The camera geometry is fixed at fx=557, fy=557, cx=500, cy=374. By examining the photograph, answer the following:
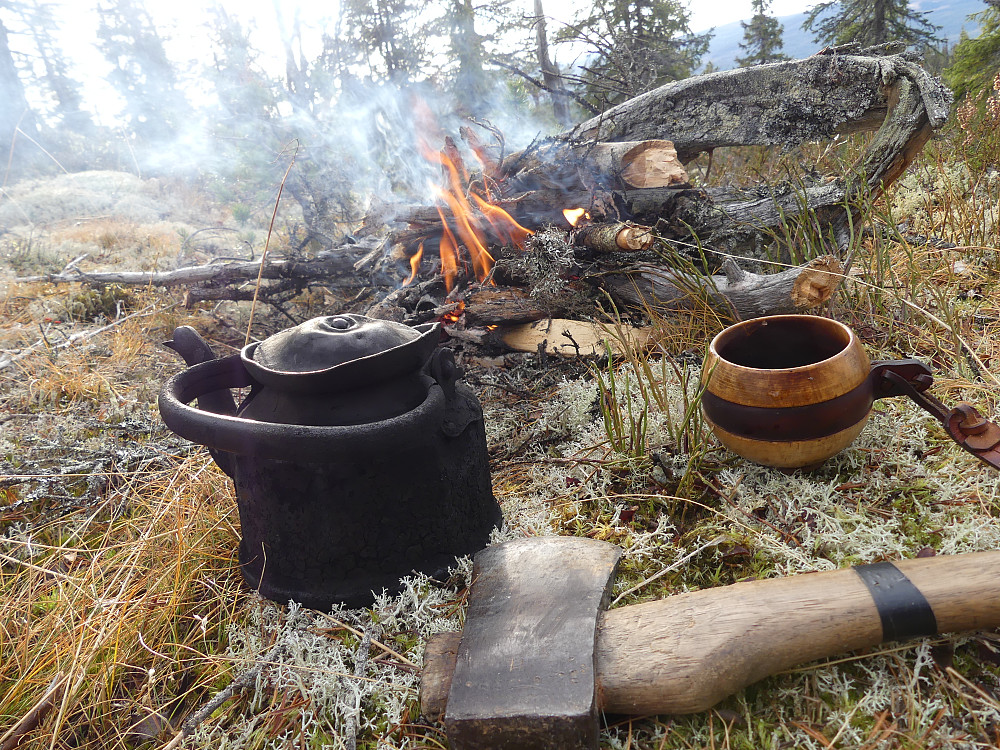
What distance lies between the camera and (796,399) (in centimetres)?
181

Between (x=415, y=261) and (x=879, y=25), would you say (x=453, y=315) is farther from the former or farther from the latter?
(x=879, y=25)

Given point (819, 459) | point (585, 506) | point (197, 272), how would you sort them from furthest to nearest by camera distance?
point (197, 272)
point (585, 506)
point (819, 459)

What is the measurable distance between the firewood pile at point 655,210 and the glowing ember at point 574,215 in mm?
10

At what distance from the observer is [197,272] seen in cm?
510

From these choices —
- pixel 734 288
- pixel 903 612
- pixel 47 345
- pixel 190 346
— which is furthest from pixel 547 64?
pixel 903 612

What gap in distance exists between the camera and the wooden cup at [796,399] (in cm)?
181

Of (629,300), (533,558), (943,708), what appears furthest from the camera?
(629,300)

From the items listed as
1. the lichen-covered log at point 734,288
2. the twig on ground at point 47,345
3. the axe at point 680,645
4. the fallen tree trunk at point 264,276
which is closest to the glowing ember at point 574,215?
the lichen-covered log at point 734,288

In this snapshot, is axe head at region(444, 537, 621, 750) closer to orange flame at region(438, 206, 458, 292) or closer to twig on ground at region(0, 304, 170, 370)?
orange flame at region(438, 206, 458, 292)

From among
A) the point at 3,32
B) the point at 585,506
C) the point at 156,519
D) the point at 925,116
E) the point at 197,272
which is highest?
the point at 3,32

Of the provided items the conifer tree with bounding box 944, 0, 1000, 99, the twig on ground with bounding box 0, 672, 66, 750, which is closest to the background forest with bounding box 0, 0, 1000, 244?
the conifer tree with bounding box 944, 0, 1000, 99

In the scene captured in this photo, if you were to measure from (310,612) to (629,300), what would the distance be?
266cm

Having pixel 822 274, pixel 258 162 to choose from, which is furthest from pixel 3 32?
pixel 822 274

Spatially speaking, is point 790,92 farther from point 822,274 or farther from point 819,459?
point 819,459
